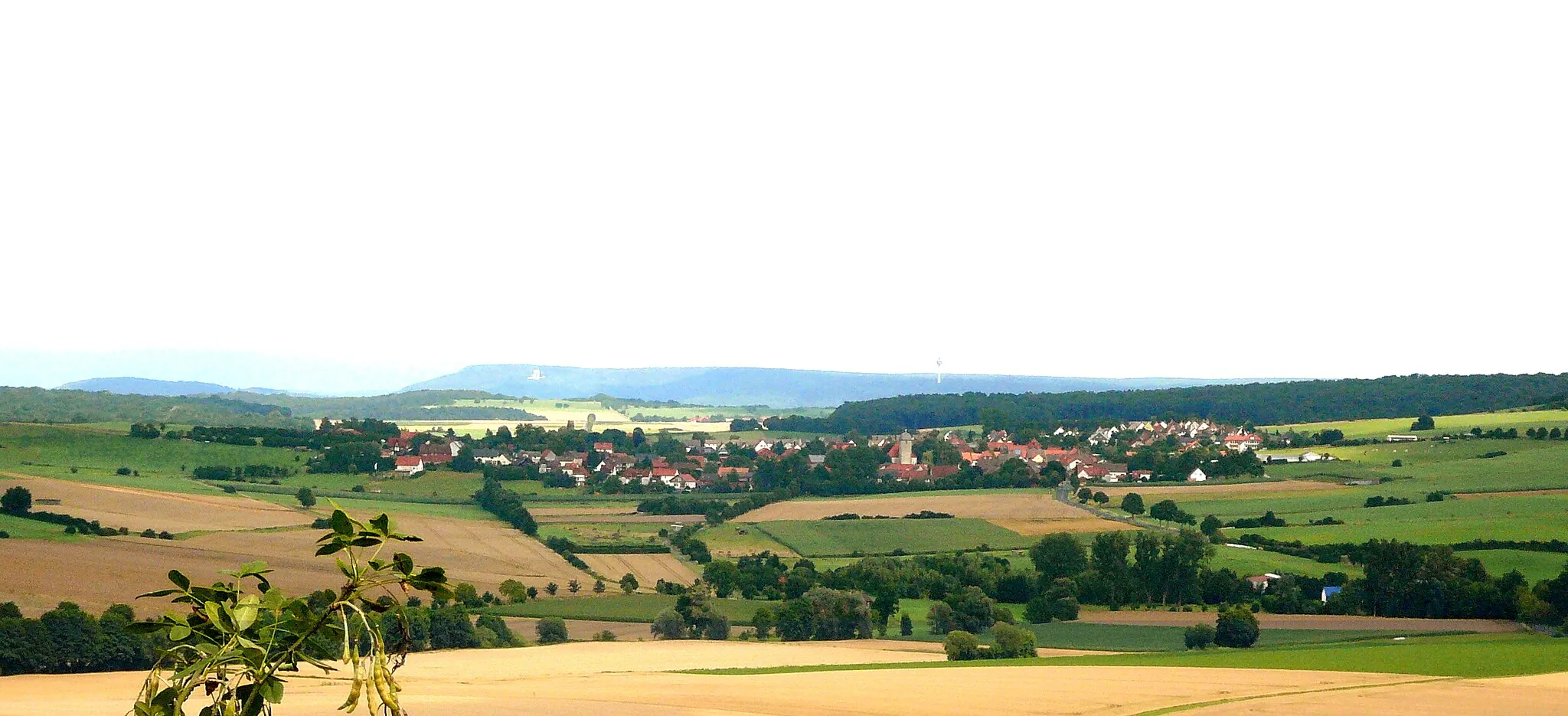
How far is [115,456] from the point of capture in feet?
260

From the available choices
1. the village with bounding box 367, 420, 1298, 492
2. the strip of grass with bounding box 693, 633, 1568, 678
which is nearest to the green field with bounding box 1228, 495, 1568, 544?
the strip of grass with bounding box 693, 633, 1568, 678

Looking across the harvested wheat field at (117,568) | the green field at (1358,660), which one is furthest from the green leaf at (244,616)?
the harvested wheat field at (117,568)

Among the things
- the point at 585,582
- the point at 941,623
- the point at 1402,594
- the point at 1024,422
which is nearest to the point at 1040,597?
the point at 941,623

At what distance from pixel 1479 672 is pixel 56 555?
41.4m

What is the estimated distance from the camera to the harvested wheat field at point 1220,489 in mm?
71688

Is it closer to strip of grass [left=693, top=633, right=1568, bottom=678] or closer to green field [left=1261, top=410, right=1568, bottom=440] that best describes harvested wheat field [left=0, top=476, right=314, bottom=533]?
strip of grass [left=693, top=633, right=1568, bottom=678]

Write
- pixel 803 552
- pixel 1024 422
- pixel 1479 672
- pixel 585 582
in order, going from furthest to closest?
pixel 1024 422
pixel 803 552
pixel 585 582
pixel 1479 672

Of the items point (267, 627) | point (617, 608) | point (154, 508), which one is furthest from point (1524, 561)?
point (154, 508)

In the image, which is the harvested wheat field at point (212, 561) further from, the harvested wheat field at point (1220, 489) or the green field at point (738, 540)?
the harvested wheat field at point (1220, 489)

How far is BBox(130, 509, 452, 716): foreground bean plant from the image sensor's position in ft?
12.5

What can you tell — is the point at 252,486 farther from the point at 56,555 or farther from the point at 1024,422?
the point at 1024,422

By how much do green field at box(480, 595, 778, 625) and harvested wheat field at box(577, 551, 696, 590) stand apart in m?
3.08

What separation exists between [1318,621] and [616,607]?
22106 millimetres

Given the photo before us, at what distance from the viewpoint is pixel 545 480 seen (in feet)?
286
